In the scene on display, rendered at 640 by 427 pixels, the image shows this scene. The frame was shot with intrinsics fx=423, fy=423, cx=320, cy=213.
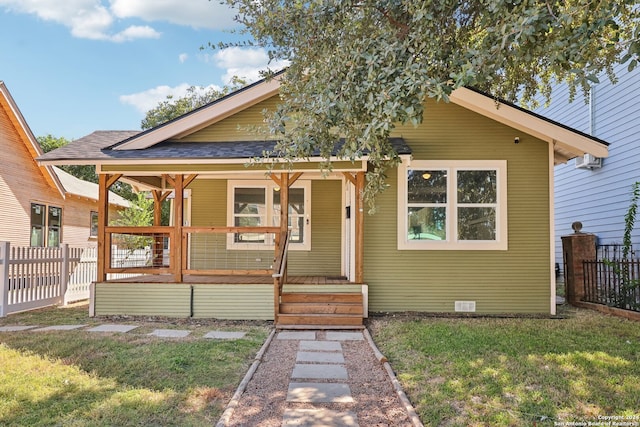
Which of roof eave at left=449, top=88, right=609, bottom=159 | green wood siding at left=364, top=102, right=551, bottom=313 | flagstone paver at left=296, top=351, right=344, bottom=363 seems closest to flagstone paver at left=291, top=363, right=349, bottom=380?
flagstone paver at left=296, top=351, right=344, bottom=363

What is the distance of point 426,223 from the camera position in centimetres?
814

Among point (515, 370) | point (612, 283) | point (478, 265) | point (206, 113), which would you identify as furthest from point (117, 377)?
point (612, 283)

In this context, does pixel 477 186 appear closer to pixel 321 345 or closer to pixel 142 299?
pixel 321 345

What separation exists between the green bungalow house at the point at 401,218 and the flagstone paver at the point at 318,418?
3647 mm

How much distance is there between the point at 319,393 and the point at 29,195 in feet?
46.5

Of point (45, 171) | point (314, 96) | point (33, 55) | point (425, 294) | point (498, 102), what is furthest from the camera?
point (33, 55)

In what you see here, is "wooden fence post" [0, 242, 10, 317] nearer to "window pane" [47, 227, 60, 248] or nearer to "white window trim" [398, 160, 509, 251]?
"white window trim" [398, 160, 509, 251]

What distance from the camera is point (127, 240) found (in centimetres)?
1714

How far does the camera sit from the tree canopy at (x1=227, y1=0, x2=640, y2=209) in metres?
3.76

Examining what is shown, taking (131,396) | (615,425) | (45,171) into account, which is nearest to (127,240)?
(45,171)

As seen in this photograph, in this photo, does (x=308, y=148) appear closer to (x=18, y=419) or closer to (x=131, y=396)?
(x=131, y=396)

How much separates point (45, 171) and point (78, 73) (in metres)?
18.2

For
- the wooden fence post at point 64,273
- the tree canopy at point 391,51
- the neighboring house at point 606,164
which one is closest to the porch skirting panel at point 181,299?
the wooden fence post at point 64,273

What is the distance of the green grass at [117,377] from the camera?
130 inches
